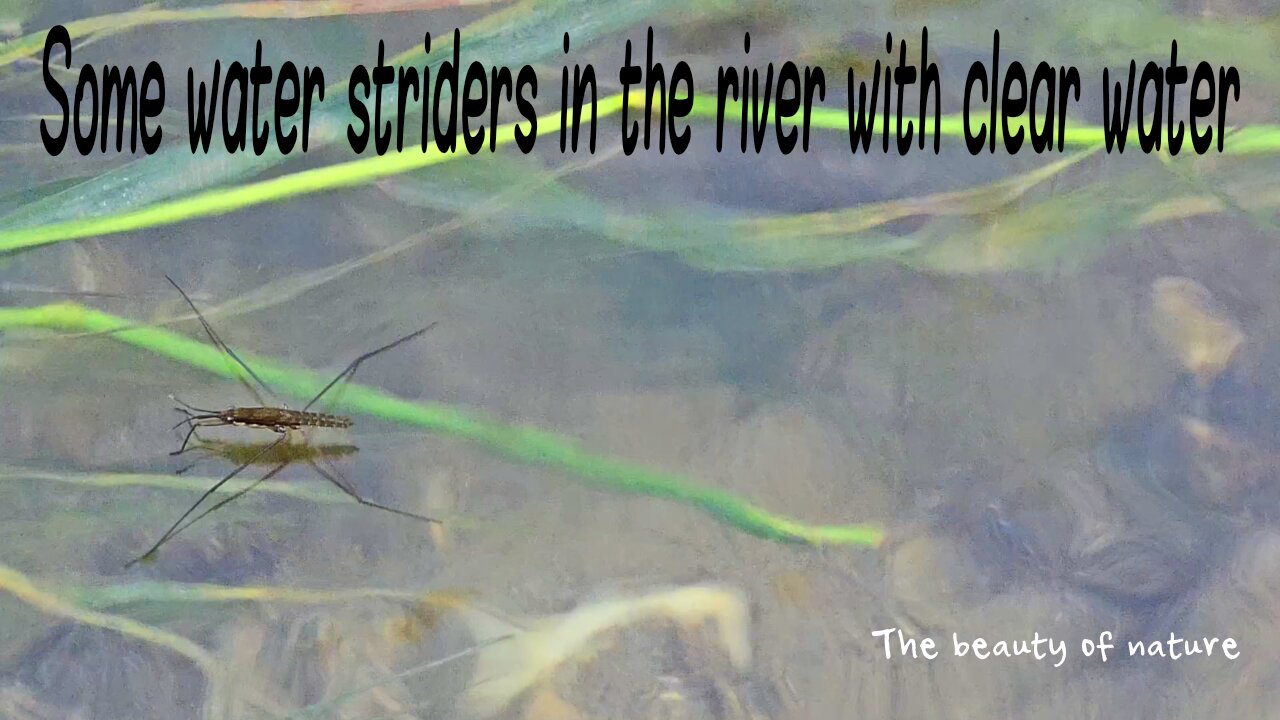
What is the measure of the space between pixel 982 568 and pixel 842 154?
41 cm

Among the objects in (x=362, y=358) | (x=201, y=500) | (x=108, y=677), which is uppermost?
(x=362, y=358)

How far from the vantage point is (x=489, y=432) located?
747mm

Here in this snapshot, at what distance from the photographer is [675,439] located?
745 millimetres

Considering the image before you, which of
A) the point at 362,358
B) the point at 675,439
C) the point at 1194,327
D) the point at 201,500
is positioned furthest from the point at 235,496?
the point at 1194,327

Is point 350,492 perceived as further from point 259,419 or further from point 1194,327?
point 1194,327

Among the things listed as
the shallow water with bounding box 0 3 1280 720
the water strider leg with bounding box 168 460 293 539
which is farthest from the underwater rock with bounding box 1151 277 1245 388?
the water strider leg with bounding box 168 460 293 539

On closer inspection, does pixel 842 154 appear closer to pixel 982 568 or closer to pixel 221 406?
pixel 982 568

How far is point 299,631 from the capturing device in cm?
74

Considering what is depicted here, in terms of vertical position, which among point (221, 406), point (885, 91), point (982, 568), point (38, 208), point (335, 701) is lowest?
point (335, 701)

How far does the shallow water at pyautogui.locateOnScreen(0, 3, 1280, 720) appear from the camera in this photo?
728 millimetres

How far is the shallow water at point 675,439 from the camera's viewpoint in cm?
73

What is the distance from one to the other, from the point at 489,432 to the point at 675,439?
18cm

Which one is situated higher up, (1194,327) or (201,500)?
(1194,327)

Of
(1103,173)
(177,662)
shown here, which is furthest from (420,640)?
(1103,173)
